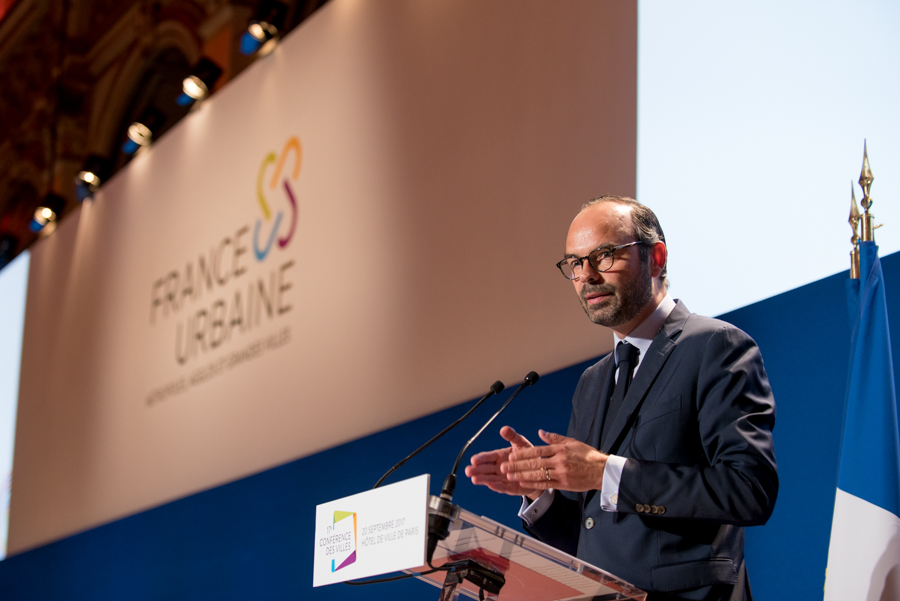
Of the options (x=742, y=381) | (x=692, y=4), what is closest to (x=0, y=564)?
(x=692, y=4)

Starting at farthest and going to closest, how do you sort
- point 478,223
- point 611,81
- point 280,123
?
point 280,123 → point 478,223 → point 611,81

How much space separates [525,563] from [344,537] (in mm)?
330

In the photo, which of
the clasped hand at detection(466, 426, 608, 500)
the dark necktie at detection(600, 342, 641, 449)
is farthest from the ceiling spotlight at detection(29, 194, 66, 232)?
the clasped hand at detection(466, 426, 608, 500)

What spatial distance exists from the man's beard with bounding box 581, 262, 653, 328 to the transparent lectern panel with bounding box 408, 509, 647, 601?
1.88 ft

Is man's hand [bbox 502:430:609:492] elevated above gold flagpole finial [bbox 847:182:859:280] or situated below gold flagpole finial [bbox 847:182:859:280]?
below

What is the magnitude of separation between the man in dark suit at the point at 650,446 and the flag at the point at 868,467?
46 cm

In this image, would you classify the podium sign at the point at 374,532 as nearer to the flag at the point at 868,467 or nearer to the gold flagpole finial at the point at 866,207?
the flag at the point at 868,467

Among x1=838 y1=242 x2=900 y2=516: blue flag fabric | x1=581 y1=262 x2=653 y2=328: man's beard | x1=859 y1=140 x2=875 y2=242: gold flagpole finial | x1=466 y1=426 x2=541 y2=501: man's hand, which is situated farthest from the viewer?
x1=859 y1=140 x2=875 y2=242: gold flagpole finial

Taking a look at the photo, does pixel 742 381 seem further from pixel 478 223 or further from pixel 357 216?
pixel 357 216

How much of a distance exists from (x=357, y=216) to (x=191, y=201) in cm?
183

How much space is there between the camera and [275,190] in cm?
537

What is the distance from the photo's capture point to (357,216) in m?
4.77

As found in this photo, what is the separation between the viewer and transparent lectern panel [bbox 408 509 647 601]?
1617 millimetres

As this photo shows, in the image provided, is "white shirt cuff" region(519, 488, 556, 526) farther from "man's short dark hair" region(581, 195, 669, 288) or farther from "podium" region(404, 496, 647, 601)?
"man's short dark hair" region(581, 195, 669, 288)
